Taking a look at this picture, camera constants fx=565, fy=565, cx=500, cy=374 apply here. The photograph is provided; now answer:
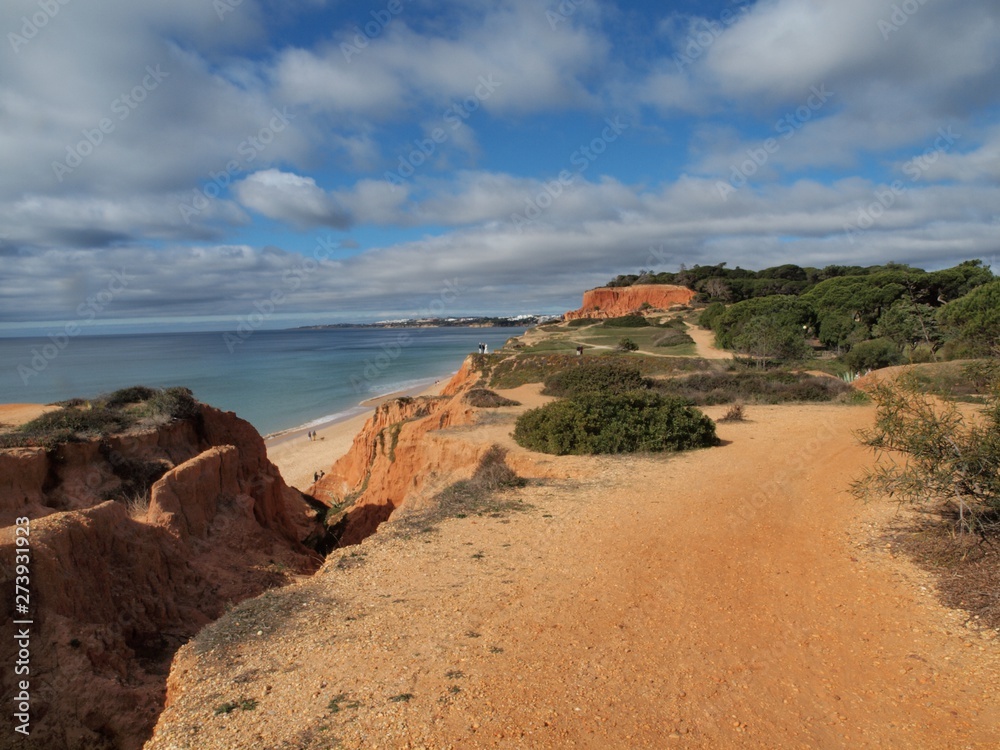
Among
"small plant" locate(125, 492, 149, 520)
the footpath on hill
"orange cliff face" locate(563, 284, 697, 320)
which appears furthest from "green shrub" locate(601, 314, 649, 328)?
"small plant" locate(125, 492, 149, 520)

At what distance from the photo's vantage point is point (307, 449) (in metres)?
33.4

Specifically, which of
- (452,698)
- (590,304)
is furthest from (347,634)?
(590,304)

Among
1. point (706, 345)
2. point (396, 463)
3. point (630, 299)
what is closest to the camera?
point (396, 463)

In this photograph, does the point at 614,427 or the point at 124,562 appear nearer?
the point at 124,562

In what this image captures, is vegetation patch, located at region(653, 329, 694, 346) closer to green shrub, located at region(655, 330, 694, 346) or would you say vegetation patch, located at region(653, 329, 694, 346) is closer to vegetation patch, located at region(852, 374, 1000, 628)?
green shrub, located at region(655, 330, 694, 346)

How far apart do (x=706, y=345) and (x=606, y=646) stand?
145ft

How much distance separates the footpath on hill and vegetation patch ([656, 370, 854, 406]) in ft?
41.5

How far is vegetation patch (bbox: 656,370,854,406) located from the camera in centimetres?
2100

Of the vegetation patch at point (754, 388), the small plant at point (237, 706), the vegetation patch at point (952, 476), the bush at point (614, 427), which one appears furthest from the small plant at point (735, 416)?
the small plant at point (237, 706)

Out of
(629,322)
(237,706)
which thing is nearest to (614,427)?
(237,706)

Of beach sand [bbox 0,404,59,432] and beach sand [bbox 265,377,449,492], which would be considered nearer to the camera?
beach sand [bbox 0,404,59,432]

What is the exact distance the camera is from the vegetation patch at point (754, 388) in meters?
21.0

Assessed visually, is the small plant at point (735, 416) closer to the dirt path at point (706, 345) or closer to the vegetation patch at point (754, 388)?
the vegetation patch at point (754, 388)

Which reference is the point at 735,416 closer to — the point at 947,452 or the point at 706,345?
the point at 947,452
